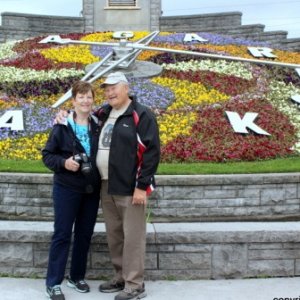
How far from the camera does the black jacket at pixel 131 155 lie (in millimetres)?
3791

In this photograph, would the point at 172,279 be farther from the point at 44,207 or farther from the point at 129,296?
the point at 44,207

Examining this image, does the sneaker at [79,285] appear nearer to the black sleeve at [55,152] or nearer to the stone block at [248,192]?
the black sleeve at [55,152]

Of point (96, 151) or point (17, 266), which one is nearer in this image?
point (96, 151)

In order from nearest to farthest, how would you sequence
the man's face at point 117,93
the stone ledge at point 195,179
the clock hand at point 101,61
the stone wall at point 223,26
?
the man's face at point 117,93, the stone ledge at point 195,179, the clock hand at point 101,61, the stone wall at point 223,26

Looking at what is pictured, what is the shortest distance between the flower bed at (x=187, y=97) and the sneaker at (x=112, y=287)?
238 cm

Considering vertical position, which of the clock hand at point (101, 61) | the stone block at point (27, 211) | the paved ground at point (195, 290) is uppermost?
the clock hand at point (101, 61)

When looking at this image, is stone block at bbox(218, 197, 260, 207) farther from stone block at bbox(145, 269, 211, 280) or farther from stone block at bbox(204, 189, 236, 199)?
stone block at bbox(145, 269, 211, 280)

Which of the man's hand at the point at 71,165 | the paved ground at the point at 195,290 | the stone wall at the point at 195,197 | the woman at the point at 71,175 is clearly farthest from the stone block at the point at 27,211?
the man's hand at the point at 71,165

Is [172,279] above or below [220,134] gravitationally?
below

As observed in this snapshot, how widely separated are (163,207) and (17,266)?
1.54m

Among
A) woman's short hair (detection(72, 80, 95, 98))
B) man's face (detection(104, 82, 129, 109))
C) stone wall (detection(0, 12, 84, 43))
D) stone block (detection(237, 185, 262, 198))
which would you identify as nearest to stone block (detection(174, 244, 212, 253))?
stone block (detection(237, 185, 262, 198))

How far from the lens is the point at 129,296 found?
13.0 feet

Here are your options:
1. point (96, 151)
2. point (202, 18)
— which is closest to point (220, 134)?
point (96, 151)

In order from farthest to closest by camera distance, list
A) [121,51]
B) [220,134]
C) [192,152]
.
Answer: [121,51], [220,134], [192,152]
